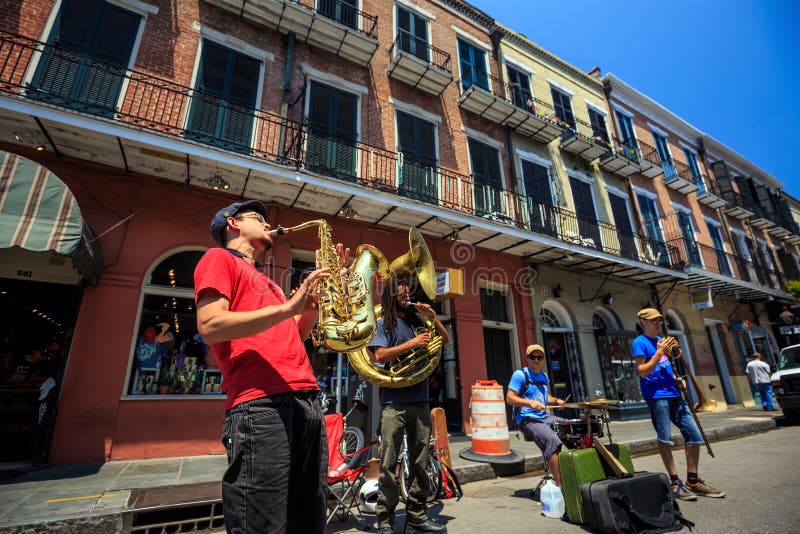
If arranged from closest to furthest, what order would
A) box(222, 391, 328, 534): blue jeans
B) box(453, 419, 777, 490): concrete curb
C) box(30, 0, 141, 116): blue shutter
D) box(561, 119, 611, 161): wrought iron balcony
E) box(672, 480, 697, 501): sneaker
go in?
box(222, 391, 328, 534): blue jeans, box(672, 480, 697, 501): sneaker, box(453, 419, 777, 490): concrete curb, box(30, 0, 141, 116): blue shutter, box(561, 119, 611, 161): wrought iron balcony

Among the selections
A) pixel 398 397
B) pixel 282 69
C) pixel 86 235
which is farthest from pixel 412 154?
pixel 398 397

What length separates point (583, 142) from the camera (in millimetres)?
13328

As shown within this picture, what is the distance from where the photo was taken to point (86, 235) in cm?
521

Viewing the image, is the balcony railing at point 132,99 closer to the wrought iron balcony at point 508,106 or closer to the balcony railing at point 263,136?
the balcony railing at point 263,136

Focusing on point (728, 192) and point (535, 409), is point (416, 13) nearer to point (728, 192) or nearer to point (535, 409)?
point (535, 409)

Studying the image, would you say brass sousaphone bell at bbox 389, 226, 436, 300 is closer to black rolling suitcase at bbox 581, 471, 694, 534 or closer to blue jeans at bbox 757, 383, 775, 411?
black rolling suitcase at bbox 581, 471, 694, 534

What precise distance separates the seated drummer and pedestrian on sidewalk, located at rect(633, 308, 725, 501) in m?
1.06

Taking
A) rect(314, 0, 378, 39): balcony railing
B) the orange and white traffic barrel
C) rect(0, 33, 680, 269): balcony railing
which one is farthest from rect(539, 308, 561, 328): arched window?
rect(314, 0, 378, 39): balcony railing

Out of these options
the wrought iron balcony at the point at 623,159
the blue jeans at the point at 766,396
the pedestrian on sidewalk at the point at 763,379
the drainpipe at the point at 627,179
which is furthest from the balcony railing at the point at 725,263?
the blue jeans at the point at 766,396

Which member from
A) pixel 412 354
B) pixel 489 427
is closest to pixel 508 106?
pixel 489 427

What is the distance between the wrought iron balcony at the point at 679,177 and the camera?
16.6 meters

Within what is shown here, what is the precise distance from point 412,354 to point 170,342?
18.0 feet

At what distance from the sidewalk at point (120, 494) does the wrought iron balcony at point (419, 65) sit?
32.3ft

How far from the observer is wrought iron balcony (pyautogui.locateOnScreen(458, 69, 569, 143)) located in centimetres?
1153
